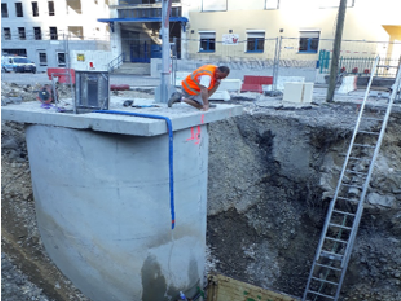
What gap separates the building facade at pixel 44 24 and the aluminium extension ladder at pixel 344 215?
83.3ft

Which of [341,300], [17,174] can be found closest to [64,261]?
[17,174]

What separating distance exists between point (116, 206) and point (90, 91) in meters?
1.97

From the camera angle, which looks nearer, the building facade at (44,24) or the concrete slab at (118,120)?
the concrete slab at (118,120)

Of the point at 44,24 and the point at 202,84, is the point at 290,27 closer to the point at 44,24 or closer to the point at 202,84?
the point at 202,84

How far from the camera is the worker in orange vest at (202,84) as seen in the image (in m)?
6.25

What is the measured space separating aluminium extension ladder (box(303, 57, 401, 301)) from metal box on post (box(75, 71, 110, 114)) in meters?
5.07

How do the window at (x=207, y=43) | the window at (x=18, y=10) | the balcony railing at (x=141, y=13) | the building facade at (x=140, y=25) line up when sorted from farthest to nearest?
the window at (x=18, y=10) → the balcony railing at (x=141, y=13) → the building facade at (x=140, y=25) → the window at (x=207, y=43)

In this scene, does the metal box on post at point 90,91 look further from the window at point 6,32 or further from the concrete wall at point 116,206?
the window at point 6,32

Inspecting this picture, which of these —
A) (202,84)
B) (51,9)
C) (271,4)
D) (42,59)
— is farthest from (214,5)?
(202,84)

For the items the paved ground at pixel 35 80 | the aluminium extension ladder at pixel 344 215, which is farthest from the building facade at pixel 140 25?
the aluminium extension ladder at pixel 344 215

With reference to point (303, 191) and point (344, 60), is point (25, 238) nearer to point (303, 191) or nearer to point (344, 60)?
point (303, 191)

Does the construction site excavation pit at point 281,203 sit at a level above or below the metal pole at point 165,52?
below

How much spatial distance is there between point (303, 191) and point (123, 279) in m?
5.19

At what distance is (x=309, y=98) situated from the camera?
1202 centimetres
